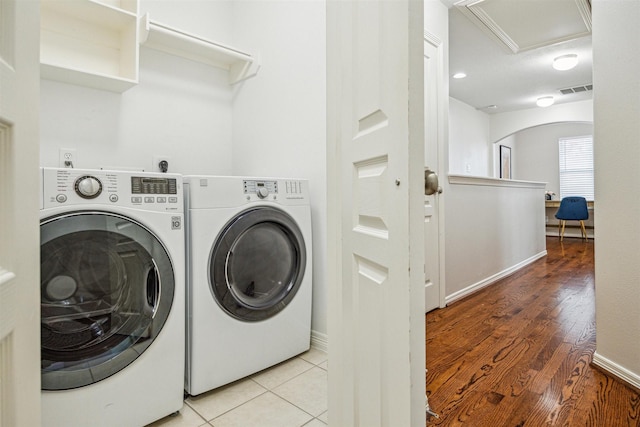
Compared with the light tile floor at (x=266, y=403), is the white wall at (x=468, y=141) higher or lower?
higher

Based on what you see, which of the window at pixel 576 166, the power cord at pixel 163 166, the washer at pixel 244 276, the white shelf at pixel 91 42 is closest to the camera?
the washer at pixel 244 276

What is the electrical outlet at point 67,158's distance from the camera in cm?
172

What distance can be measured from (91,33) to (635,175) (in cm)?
270

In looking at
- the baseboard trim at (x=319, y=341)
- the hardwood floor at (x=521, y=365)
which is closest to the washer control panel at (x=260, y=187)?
the baseboard trim at (x=319, y=341)

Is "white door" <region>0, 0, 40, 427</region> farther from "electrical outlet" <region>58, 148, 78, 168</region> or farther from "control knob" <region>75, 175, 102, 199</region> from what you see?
"electrical outlet" <region>58, 148, 78, 168</region>

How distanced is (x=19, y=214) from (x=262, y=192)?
3.64 ft

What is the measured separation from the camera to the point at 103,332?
1.12 meters

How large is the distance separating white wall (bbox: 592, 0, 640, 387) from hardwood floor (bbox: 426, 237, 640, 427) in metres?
0.18

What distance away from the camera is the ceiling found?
2736 mm

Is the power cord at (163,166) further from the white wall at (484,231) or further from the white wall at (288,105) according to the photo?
the white wall at (484,231)

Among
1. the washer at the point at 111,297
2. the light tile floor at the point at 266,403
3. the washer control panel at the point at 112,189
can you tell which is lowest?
the light tile floor at the point at 266,403

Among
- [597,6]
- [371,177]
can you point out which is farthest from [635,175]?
[371,177]

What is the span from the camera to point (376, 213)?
2.31ft

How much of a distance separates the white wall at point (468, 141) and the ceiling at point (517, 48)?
0.27m
